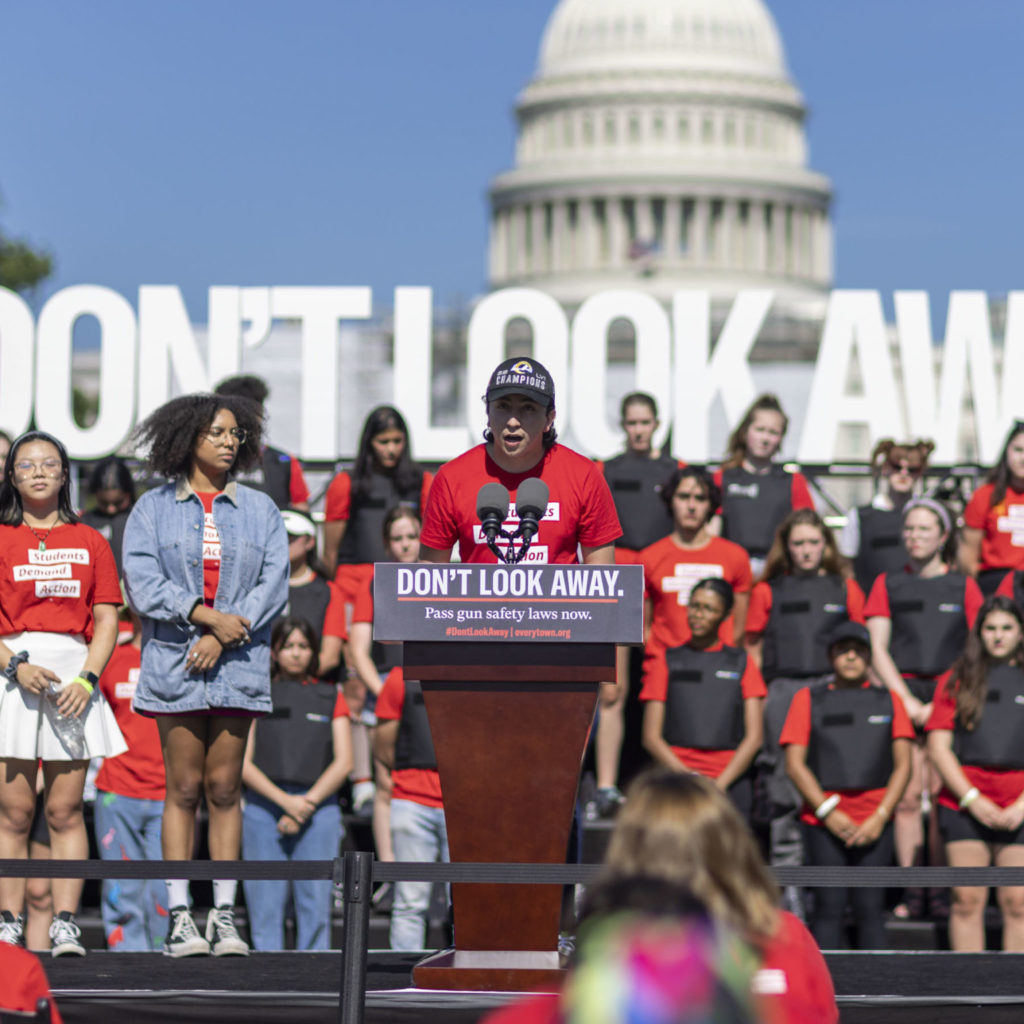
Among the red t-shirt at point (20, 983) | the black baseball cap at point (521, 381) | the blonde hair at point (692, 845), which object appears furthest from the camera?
the black baseball cap at point (521, 381)

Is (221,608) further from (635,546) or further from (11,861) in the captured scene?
(635,546)

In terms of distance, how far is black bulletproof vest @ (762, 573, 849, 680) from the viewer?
8680 millimetres

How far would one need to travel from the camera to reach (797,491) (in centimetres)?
985

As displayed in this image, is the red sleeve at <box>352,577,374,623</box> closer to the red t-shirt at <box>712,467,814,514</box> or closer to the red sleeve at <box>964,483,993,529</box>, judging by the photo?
the red t-shirt at <box>712,467,814,514</box>

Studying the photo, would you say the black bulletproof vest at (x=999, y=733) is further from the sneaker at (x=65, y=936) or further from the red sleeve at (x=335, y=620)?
the sneaker at (x=65, y=936)

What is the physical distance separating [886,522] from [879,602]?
1201 mm

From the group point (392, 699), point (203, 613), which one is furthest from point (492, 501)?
point (392, 699)

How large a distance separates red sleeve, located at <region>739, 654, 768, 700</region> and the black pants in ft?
2.09

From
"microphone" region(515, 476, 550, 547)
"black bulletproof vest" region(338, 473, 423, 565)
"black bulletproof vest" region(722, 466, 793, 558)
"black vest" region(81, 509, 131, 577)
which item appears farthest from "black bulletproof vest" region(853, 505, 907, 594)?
"microphone" region(515, 476, 550, 547)

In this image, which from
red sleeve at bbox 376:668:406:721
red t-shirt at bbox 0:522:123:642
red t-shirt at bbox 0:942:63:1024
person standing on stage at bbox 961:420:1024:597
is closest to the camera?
red t-shirt at bbox 0:942:63:1024

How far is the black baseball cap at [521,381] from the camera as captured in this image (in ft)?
16.8

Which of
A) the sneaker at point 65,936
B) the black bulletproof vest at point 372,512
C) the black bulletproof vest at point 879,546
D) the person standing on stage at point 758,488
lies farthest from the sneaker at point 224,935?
the black bulletproof vest at point 879,546

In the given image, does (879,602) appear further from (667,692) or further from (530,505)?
(530,505)

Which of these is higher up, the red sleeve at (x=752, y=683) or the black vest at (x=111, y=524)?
A: the black vest at (x=111, y=524)
